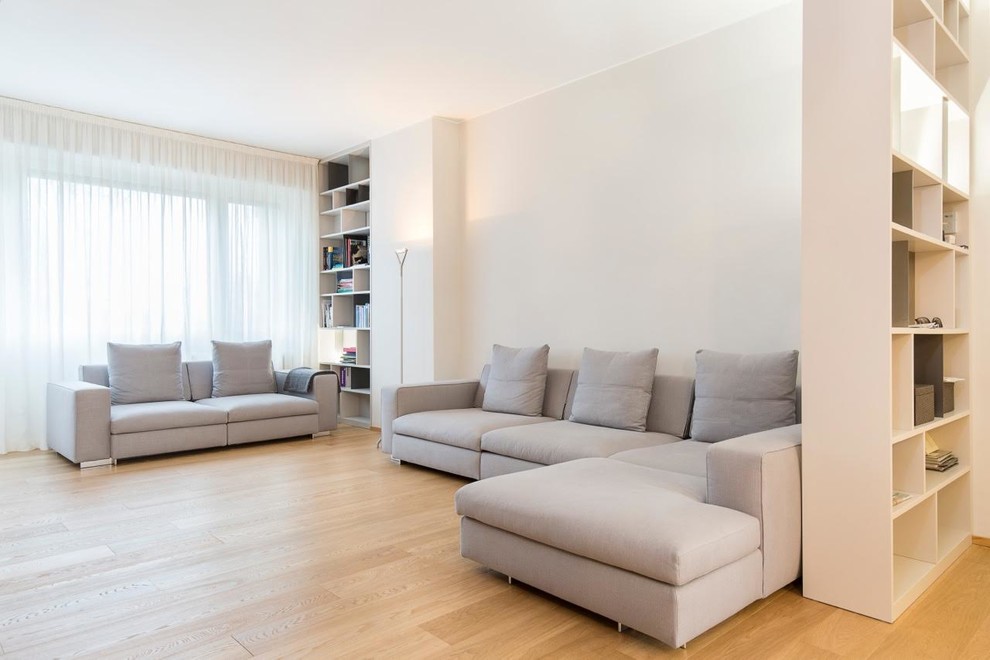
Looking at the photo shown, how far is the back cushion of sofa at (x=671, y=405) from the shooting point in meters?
3.88

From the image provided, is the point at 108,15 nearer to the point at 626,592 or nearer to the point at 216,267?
the point at 216,267

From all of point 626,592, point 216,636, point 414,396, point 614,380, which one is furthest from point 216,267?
point 626,592

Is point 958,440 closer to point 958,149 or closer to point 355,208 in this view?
point 958,149

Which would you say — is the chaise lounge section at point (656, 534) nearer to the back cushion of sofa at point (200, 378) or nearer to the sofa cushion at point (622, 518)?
the sofa cushion at point (622, 518)

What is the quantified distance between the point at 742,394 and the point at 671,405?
1.99 feet

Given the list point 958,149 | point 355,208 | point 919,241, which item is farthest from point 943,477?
point 355,208

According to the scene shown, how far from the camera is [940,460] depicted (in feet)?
9.58

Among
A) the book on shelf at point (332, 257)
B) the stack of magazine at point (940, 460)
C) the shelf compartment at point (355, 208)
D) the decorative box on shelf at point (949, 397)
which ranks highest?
the shelf compartment at point (355, 208)

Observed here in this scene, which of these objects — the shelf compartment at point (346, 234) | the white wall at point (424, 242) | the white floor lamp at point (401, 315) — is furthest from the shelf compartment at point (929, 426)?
the shelf compartment at point (346, 234)

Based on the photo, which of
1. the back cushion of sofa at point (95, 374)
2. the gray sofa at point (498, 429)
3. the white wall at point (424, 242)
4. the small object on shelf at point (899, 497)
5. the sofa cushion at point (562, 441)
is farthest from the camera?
the white wall at point (424, 242)

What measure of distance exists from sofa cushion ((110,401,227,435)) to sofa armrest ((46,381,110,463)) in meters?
0.10

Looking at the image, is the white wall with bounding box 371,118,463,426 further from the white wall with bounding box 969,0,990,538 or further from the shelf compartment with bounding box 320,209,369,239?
the white wall with bounding box 969,0,990,538

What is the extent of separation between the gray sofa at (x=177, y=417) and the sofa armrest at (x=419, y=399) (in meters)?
1.30

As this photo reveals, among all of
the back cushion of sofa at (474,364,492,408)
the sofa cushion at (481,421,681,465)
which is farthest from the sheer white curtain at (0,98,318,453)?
the sofa cushion at (481,421,681,465)
